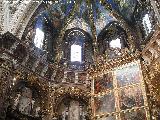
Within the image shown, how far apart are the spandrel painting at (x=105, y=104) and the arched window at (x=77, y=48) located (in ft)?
8.59

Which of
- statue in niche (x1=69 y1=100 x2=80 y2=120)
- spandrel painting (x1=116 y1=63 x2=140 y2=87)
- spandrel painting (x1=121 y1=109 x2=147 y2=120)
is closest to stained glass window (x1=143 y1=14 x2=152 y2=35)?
spandrel painting (x1=116 y1=63 x2=140 y2=87)

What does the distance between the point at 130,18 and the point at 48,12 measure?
4630mm

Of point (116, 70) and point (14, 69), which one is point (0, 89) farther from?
point (116, 70)

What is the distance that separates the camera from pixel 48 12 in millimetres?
16750

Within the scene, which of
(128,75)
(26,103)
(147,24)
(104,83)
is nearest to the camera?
(26,103)

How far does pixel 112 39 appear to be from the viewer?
16984 mm

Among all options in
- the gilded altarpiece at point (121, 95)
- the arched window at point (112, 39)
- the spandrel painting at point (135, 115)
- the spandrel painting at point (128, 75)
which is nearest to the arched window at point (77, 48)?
the arched window at point (112, 39)

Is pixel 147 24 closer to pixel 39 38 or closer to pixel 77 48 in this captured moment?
pixel 77 48

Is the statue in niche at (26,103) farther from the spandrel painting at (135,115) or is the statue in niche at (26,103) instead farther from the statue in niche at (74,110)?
the spandrel painting at (135,115)

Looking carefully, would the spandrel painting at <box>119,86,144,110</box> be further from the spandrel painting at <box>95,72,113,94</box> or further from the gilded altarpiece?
the spandrel painting at <box>95,72,113,94</box>

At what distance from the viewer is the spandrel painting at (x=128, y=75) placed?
1371cm

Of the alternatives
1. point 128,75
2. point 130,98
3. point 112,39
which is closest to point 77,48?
point 112,39

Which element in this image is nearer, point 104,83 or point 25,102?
point 25,102

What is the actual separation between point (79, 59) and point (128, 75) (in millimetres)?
3548
